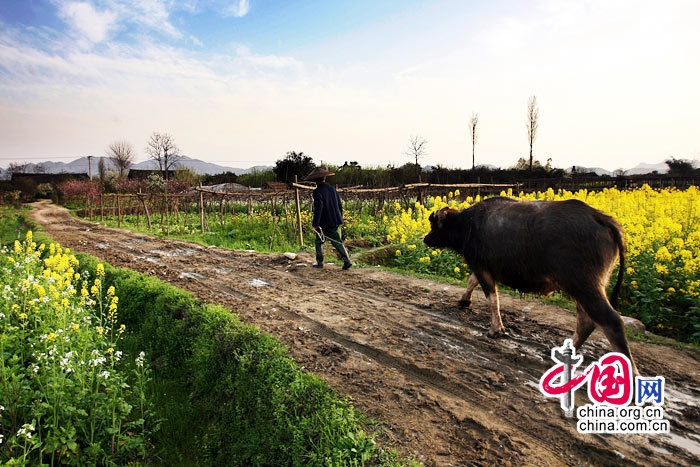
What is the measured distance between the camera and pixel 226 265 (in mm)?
9188

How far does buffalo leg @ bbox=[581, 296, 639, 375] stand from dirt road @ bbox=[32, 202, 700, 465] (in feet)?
1.80

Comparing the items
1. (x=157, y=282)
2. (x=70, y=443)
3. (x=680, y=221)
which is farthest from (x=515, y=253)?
(x=157, y=282)

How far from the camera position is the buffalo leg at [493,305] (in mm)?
4449

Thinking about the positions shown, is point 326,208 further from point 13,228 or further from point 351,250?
point 13,228

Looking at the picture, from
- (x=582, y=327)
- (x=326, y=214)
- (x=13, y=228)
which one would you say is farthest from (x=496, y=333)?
(x=13, y=228)

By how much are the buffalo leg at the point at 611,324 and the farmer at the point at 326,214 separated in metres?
5.43

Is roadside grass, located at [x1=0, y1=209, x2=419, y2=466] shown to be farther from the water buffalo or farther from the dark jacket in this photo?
the dark jacket

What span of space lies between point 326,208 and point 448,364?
5.20 meters

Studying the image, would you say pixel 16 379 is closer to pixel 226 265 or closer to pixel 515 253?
→ pixel 515 253

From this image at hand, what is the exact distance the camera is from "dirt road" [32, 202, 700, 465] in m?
2.70

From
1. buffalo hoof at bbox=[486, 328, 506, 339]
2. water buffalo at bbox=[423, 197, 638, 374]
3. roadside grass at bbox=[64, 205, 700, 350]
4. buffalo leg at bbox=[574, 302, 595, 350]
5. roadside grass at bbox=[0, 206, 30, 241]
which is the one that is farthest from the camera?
roadside grass at bbox=[0, 206, 30, 241]

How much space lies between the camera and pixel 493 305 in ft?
14.8

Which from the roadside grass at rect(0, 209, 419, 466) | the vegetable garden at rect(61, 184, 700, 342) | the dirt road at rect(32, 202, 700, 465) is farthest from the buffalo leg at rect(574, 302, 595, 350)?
the roadside grass at rect(0, 209, 419, 466)

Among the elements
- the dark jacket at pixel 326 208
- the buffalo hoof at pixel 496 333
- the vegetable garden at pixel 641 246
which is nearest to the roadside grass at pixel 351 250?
the vegetable garden at pixel 641 246
